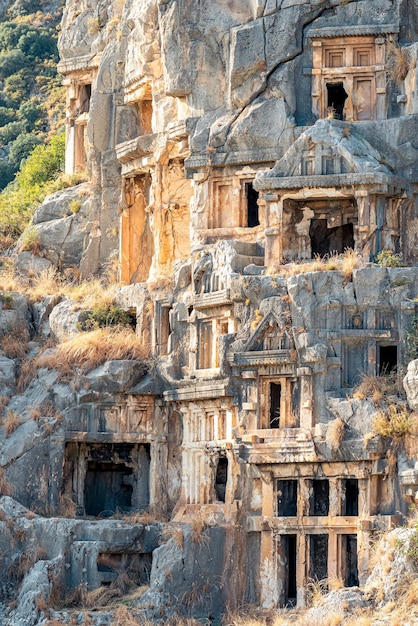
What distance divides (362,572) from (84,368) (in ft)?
37.0

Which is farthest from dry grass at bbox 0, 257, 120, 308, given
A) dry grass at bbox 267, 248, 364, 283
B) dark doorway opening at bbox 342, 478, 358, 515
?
dark doorway opening at bbox 342, 478, 358, 515

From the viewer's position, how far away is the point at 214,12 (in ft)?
177

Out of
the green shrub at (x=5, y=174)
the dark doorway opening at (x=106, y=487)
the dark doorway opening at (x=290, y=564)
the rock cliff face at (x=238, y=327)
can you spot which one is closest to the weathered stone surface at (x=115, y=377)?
the rock cliff face at (x=238, y=327)

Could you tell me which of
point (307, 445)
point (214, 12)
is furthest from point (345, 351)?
point (214, 12)

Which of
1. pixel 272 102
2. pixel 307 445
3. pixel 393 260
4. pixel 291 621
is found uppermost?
pixel 272 102

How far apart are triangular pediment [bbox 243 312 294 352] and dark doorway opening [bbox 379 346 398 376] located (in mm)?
2458

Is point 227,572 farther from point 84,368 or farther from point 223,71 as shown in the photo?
point 223,71

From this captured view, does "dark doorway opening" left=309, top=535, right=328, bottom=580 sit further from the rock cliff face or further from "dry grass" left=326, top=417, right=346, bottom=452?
"dry grass" left=326, top=417, right=346, bottom=452

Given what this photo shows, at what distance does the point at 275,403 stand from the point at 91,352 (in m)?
6.51

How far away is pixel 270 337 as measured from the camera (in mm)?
47594

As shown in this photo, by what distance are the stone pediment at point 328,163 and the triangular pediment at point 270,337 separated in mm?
4749

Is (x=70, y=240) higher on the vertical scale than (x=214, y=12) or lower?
lower

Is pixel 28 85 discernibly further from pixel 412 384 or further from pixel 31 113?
pixel 412 384

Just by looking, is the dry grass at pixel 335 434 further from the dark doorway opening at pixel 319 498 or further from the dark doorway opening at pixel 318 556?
the dark doorway opening at pixel 318 556
